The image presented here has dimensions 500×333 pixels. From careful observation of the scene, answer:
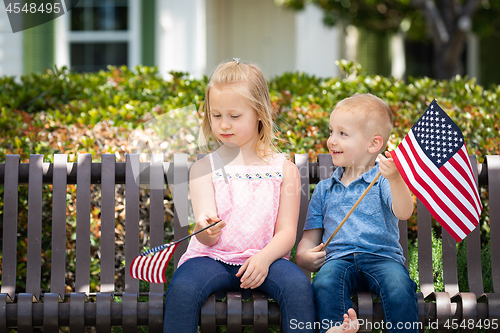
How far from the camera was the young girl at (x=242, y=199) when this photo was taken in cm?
225

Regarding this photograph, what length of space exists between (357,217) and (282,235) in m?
0.37

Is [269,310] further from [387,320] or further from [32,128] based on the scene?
[32,128]

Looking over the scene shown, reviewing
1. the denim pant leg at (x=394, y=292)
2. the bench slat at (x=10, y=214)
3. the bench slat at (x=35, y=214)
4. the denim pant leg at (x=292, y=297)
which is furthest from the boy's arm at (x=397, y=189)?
the bench slat at (x=10, y=214)

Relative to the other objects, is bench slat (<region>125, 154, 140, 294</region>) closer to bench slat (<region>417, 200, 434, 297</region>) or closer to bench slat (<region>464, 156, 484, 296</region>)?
→ bench slat (<region>417, 200, 434, 297</region>)

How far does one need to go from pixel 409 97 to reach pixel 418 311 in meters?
1.82

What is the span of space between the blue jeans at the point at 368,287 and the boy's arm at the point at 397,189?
248 mm

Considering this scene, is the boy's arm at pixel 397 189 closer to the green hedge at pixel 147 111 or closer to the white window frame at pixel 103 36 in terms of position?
the green hedge at pixel 147 111

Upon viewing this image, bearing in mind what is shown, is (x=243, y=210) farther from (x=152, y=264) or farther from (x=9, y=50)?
(x=9, y=50)

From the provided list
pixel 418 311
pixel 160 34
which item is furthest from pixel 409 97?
pixel 160 34

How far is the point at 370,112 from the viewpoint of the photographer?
246cm

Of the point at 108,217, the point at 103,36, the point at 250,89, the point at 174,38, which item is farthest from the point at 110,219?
the point at 103,36

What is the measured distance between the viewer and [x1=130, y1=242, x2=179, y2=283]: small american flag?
7.33 feet

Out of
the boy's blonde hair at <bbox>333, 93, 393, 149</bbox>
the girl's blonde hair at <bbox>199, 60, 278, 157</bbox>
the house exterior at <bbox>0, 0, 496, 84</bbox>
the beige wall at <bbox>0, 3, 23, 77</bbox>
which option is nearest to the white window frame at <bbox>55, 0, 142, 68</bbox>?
the house exterior at <bbox>0, 0, 496, 84</bbox>

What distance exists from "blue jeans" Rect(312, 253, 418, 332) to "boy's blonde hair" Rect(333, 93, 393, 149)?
1.90ft
